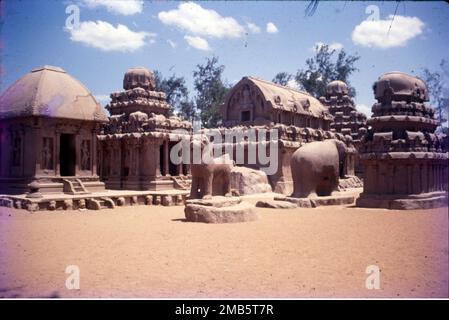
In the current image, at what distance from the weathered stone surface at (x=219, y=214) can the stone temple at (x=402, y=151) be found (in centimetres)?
643

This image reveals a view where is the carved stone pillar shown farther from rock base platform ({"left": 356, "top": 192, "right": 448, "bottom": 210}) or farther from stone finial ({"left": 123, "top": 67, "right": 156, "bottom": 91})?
rock base platform ({"left": 356, "top": 192, "right": 448, "bottom": 210})

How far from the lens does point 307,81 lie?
50750mm

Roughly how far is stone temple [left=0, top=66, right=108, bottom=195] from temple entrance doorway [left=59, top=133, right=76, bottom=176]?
0.05 meters

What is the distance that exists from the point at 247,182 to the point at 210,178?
28.7 feet

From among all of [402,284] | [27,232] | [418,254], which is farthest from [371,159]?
[27,232]

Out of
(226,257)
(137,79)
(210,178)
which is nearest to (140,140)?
(137,79)

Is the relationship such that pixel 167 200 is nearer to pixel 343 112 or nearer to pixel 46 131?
pixel 46 131

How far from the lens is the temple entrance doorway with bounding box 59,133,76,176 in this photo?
2009 centimetres

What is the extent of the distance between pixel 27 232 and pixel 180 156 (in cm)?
1554

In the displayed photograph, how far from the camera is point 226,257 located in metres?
7.56

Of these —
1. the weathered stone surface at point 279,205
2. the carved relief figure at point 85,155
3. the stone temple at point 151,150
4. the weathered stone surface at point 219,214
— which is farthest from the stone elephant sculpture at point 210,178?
the carved relief figure at point 85,155

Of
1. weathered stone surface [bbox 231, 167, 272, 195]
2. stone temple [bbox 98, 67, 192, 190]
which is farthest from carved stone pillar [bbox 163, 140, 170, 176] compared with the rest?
weathered stone surface [bbox 231, 167, 272, 195]

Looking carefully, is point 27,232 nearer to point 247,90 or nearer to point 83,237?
point 83,237

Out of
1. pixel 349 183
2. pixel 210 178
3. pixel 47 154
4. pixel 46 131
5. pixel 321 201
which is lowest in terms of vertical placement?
pixel 321 201
